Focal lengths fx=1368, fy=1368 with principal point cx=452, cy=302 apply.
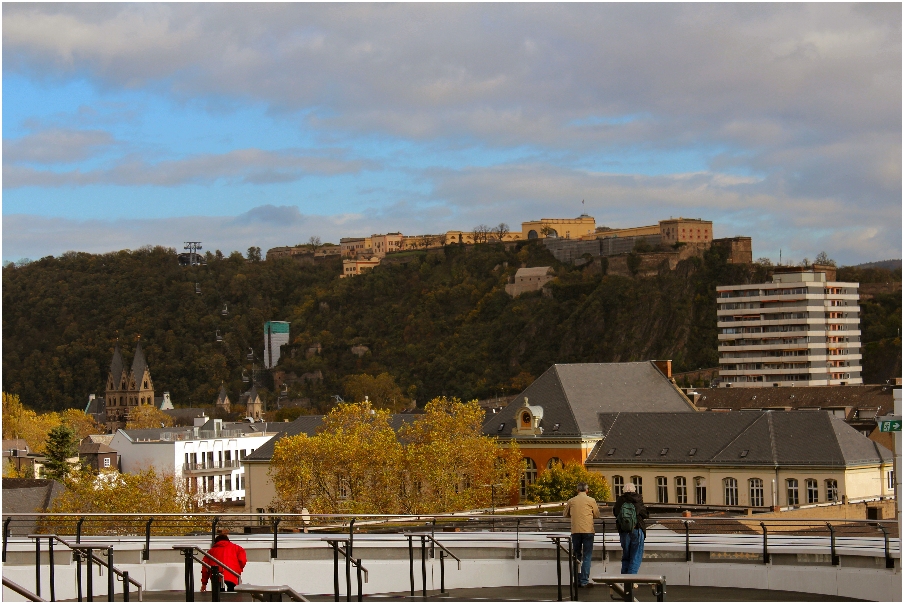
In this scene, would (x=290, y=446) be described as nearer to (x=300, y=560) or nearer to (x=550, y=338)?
(x=300, y=560)

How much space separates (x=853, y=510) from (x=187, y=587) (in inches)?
1580

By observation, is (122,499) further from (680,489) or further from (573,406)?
(680,489)

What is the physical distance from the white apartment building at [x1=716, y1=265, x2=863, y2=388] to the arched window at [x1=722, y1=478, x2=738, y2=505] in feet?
288

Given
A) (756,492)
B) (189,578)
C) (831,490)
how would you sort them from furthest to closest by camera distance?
(756,492), (831,490), (189,578)

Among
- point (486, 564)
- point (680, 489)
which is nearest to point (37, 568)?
point (486, 564)

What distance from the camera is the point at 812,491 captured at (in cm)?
5819

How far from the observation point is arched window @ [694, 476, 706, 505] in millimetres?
61469

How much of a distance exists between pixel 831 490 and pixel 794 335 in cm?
9428

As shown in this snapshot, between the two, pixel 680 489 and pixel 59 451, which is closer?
pixel 680 489

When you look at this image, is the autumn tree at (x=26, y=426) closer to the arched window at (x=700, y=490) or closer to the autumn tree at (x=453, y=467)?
the autumn tree at (x=453, y=467)

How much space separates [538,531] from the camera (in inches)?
874

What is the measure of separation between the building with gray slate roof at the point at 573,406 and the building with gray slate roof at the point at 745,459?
69.2 inches

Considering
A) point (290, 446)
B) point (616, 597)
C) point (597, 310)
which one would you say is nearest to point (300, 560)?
point (616, 597)

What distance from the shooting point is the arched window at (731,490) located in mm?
60688
